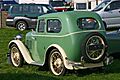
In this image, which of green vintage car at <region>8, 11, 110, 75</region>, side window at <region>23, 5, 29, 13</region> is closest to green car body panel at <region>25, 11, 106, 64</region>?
green vintage car at <region>8, 11, 110, 75</region>

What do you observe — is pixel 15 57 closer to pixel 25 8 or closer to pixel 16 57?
pixel 16 57

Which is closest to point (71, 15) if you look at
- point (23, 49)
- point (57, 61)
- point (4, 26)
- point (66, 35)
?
point (66, 35)

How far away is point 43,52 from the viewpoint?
32.2 ft

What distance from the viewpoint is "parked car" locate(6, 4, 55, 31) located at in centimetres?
2436

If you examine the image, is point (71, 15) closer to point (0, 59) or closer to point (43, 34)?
point (43, 34)

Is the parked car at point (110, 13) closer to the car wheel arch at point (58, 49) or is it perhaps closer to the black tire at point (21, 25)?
the black tire at point (21, 25)

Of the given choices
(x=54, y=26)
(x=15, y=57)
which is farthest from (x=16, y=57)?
(x=54, y=26)

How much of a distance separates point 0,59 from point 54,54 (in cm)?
336

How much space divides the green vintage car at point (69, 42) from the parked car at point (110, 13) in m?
11.7

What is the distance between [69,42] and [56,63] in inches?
29.5

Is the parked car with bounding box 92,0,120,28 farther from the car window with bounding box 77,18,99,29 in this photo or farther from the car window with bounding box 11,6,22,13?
the car window with bounding box 77,18,99,29

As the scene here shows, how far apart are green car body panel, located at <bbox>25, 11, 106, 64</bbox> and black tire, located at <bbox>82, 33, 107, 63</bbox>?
98 mm

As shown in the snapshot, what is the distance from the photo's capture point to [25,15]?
81.1 feet

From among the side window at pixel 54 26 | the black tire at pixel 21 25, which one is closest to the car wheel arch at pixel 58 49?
the side window at pixel 54 26
